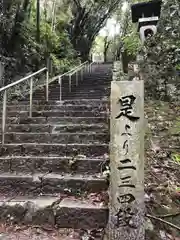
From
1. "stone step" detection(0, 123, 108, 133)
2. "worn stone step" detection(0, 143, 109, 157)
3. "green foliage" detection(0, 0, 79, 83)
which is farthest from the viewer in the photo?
"green foliage" detection(0, 0, 79, 83)

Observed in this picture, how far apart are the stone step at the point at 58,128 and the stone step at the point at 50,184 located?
1.41 metres

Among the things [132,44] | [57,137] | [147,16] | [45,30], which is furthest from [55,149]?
[45,30]

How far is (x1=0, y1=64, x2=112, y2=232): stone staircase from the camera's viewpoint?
3.11 metres

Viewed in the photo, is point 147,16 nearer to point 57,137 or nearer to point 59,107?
point 59,107

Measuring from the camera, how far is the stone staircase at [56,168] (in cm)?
311

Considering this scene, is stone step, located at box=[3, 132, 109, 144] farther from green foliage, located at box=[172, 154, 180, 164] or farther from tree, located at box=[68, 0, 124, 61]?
tree, located at box=[68, 0, 124, 61]

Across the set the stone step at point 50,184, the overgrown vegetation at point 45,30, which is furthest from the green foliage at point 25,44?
the stone step at point 50,184

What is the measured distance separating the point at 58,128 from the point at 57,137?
1.34ft

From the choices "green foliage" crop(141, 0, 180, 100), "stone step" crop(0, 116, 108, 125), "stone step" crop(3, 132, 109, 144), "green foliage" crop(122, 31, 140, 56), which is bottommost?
"stone step" crop(3, 132, 109, 144)

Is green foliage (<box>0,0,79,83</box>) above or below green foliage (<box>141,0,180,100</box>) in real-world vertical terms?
above

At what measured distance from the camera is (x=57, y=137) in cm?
471

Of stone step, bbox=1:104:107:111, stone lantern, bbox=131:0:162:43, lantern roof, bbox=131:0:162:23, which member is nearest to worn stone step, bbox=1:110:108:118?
stone step, bbox=1:104:107:111

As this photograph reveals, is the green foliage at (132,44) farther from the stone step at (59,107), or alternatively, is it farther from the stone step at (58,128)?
the stone step at (58,128)

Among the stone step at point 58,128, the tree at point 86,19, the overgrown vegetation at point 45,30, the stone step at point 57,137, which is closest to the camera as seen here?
the stone step at point 57,137
